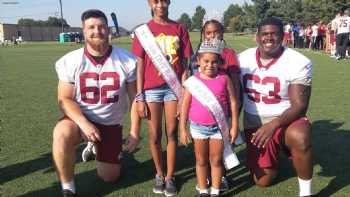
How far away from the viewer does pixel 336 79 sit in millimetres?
12578

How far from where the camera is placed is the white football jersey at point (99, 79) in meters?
4.56

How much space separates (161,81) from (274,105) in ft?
3.89

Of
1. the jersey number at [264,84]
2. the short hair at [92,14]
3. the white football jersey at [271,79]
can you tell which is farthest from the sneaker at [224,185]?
the short hair at [92,14]

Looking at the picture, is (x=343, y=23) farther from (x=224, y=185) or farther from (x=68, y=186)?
(x=68, y=186)

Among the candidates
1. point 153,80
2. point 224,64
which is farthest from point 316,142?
point 153,80

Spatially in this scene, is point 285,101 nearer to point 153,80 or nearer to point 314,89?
point 153,80

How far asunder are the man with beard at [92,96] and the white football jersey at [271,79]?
1214 mm

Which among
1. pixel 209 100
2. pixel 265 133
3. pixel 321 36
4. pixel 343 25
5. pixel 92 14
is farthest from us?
pixel 321 36

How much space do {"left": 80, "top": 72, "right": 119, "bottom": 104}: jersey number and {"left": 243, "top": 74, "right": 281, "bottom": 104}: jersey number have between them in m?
1.37

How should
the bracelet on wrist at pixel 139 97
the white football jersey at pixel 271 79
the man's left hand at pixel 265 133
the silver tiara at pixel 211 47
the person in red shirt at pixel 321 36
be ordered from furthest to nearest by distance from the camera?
the person in red shirt at pixel 321 36 < the bracelet on wrist at pixel 139 97 < the white football jersey at pixel 271 79 < the man's left hand at pixel 265 133 < the silver tiara at pixel 211 47

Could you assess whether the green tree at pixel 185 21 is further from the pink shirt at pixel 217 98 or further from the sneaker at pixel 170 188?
the sneaker at pixel 170 188

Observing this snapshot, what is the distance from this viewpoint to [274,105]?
468 centimetres

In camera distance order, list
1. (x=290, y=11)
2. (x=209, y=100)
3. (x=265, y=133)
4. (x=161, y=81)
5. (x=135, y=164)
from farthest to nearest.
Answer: (x=290, y=11)
(x=135, y=164)
(x=161, y=81)
(x=265, y=133)
(x=209, y=100)

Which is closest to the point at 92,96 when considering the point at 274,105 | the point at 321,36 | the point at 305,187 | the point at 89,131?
the point at 89,131
